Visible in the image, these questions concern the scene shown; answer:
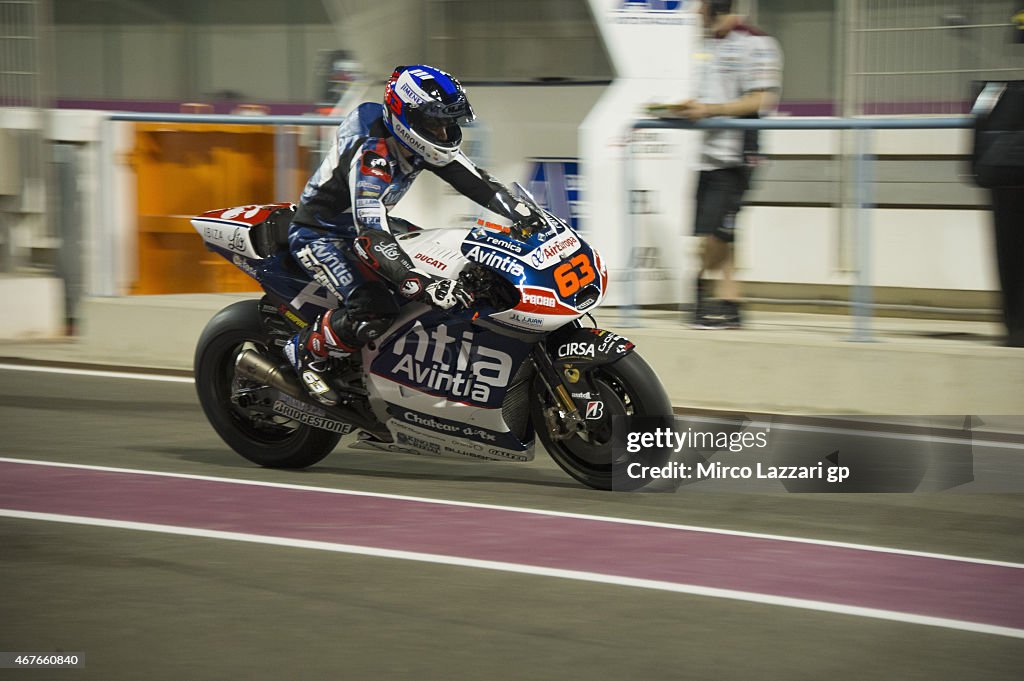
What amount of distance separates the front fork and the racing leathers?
1.45 ft

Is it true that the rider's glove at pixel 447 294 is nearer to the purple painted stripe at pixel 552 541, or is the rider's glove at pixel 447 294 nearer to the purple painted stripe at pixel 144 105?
the purple painted stripe at pixel 552 541

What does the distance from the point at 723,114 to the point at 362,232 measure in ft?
11.4

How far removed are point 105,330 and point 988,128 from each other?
6.28 m

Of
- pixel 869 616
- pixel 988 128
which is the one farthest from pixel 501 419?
pixel 988 128

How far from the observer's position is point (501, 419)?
23.9 feet

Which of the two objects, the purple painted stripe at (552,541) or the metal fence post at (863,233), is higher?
the metal fence post at (863,233)

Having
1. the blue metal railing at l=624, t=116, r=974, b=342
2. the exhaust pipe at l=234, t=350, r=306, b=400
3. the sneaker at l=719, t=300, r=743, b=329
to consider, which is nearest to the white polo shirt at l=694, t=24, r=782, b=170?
the blue metal railing at l=624, t=116, r=974, b=342

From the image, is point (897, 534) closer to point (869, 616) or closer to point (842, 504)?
point (842, 504)

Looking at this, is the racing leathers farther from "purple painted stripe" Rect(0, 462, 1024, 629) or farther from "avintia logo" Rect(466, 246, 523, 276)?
"purple painted stripe" Rect(0, 462, 1024, 629)

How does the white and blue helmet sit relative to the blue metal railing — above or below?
above

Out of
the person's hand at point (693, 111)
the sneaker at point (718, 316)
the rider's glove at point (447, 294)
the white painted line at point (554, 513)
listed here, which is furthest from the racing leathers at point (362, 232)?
the sneaker at point (718, 316)

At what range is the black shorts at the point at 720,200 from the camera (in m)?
9.85

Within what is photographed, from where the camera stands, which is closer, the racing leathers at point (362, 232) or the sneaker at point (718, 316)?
the racing leathers at point (362, 232)

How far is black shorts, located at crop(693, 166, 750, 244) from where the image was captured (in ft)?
32.3
